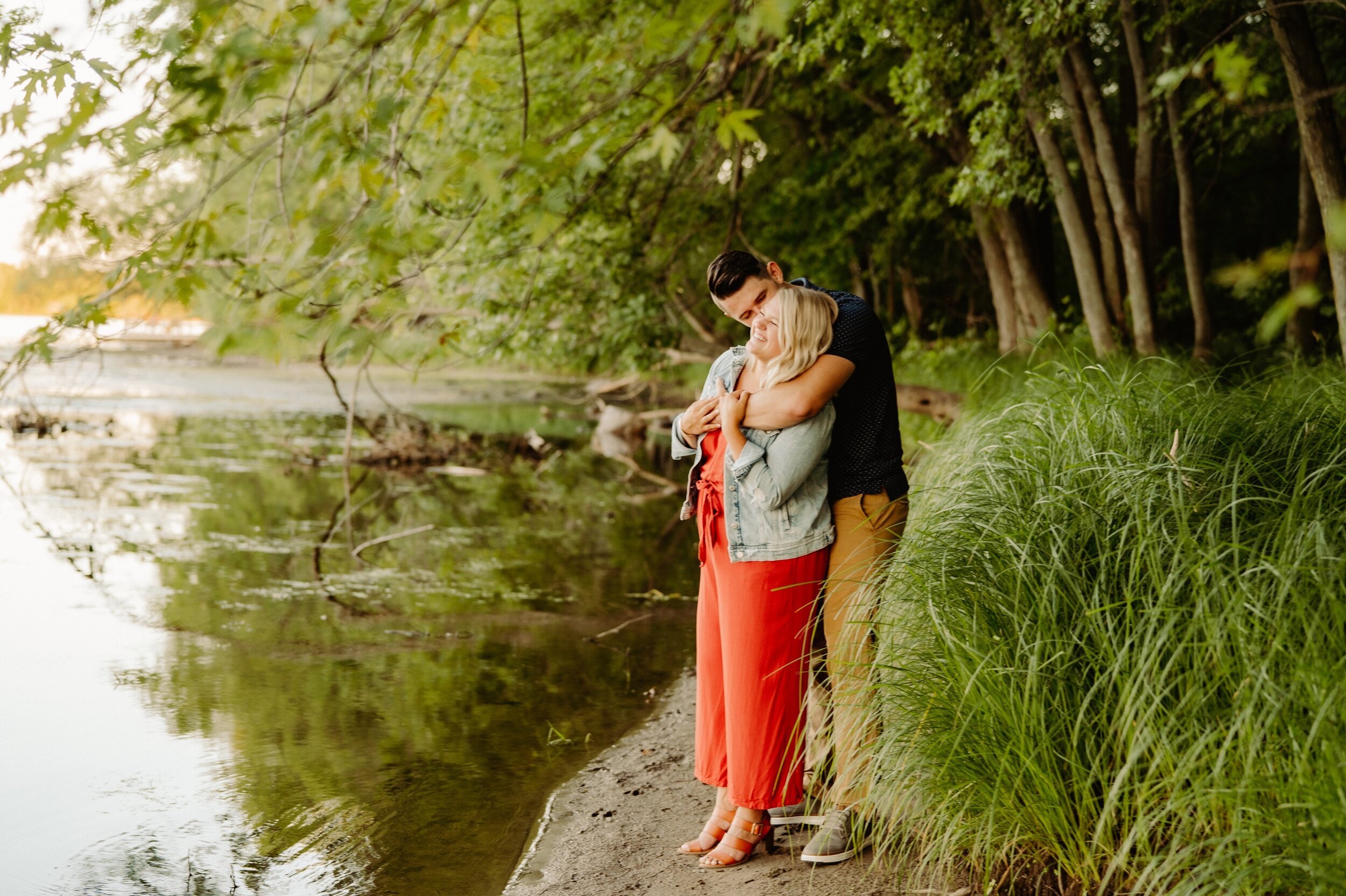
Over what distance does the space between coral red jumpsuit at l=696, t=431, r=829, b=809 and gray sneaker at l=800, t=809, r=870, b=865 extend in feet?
0.61

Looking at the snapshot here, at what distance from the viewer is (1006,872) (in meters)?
2.84

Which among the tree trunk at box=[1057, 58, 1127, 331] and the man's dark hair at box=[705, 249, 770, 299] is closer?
the man's dark hair at box=[705, 249, 770, 299]

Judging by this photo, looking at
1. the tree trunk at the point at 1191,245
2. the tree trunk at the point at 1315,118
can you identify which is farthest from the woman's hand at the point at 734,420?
the tree trunk at the point at 1191,245

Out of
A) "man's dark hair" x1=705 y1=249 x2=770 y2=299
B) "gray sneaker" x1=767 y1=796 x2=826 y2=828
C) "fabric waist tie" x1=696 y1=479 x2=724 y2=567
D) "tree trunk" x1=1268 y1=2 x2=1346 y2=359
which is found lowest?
"gray sneaker" x1=767 y1=796 x2=826 y2=828

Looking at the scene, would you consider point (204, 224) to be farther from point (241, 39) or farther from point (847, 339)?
point (847, 339)

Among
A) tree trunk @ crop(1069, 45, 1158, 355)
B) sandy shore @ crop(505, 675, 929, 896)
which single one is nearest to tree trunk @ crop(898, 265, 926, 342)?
tree trunk @ crop(1069, 45, 1158, 355)

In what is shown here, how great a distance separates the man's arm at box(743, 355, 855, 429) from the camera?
341 centimetres

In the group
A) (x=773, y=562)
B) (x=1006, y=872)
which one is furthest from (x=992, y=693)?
(x=773, y=562)

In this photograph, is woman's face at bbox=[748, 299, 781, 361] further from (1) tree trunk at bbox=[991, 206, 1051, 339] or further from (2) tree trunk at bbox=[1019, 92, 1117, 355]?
(1) tree trunk at bbox=[991, 206, 1051, 339]

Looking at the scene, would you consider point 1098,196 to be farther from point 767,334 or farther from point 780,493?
point 780,493

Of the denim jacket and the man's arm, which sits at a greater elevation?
the man's arm

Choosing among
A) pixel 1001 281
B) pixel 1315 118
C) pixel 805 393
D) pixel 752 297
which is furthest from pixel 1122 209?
Result: pixel 805 393

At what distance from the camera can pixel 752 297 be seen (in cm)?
354

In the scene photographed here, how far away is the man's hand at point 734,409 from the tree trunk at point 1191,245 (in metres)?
7.08
